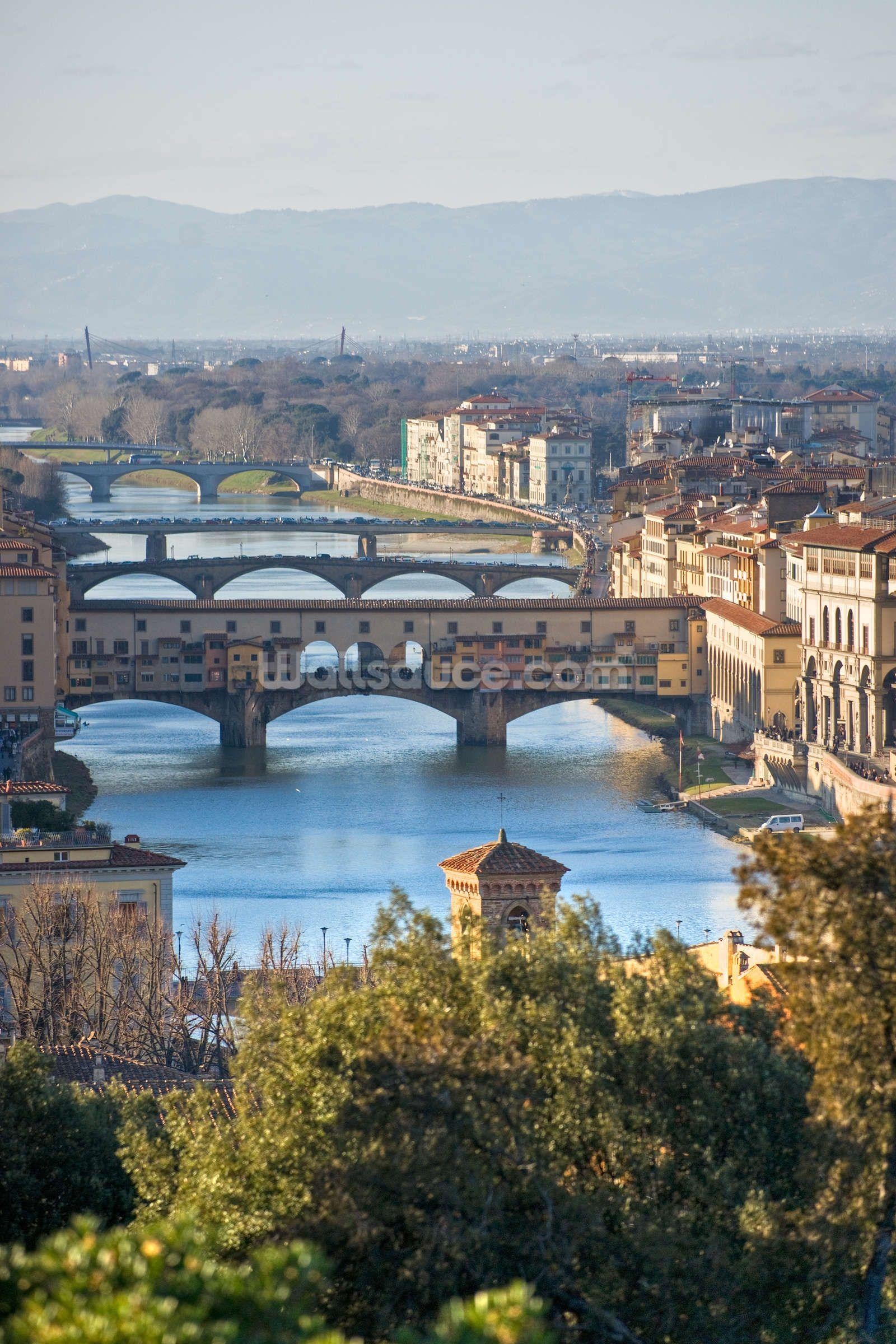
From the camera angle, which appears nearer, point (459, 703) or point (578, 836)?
point (578, 836)

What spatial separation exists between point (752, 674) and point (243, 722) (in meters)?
5.90

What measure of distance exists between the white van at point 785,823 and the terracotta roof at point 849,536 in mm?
4559

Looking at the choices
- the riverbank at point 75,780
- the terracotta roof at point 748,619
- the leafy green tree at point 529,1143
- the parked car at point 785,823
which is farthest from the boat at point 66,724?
the leafy green tree at point 529,1143

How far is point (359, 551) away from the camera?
49.3 meters

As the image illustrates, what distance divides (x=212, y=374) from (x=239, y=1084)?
101 meters

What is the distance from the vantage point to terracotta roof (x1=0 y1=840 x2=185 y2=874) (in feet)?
56.0

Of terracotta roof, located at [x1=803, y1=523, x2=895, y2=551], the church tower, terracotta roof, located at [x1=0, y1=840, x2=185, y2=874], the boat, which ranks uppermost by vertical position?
terracotta roof, located at [x1=803, y1=523, x2=895, y2=551]

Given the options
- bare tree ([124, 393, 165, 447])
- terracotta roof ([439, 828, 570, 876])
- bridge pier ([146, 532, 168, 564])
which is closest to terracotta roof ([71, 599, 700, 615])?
bridge pier ([146, 532, 168, 564])

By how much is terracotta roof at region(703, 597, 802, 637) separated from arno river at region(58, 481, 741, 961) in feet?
5.87

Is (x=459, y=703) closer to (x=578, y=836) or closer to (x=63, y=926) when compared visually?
(x=578, y=836)

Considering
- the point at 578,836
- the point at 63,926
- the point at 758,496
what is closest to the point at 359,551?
the point at 758,496

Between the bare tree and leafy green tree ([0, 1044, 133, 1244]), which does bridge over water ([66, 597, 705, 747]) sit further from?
the bare tree

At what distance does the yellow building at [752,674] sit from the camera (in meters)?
30.2

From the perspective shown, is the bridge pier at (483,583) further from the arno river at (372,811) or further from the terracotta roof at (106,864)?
the terracotta roof at (106,864)
